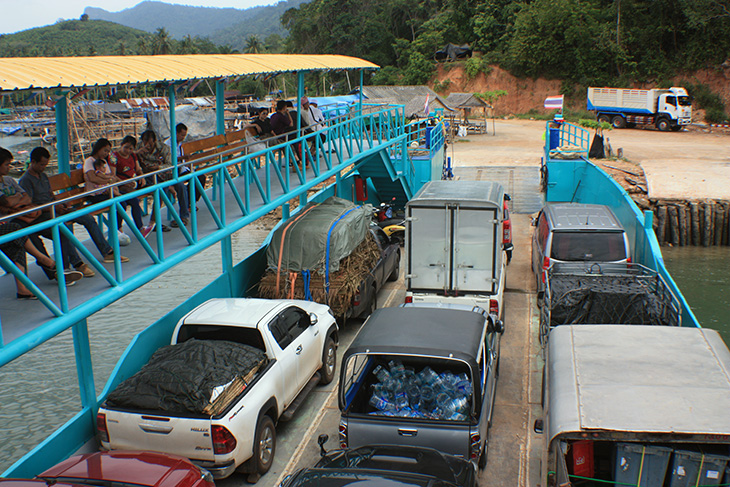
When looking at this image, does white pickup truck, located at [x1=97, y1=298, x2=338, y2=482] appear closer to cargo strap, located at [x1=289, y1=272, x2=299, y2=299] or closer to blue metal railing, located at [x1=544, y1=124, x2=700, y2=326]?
cargo strap, located at [x1=289, y1=272, x2=299, y2=299]

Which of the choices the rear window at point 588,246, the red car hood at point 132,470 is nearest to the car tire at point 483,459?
the red car hood at point 132,470

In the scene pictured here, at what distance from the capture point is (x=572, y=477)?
5449 millimetres

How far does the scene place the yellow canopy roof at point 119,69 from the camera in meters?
6.15

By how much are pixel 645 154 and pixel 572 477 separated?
96.4 ft

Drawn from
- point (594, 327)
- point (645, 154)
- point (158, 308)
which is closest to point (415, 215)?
point (594, 327)

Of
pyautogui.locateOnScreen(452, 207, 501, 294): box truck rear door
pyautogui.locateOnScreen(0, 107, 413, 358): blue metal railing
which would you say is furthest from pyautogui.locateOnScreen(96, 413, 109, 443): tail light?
pyautogui.locateOnScreen(452, 207, 501, 294): box truck rear door

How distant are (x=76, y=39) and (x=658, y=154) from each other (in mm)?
138594

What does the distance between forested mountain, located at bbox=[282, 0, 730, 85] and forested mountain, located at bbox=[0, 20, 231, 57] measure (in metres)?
36.3

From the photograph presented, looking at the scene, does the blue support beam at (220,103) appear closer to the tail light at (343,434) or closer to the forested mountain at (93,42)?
the tail light at (343,434)

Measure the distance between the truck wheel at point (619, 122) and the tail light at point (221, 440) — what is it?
140 feet

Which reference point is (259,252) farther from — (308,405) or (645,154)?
(645,154)

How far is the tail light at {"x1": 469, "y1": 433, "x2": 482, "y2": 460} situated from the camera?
258 inches

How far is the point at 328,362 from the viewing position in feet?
31.7

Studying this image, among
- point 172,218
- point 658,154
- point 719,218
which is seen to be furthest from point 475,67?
point 172,218
